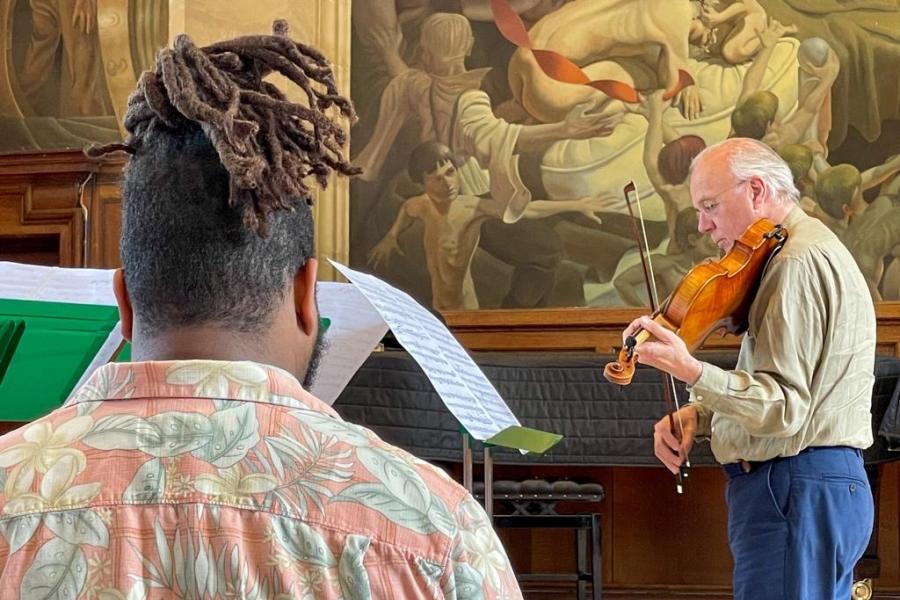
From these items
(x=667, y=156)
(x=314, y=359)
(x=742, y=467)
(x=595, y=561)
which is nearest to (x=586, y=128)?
(x=667, y=156)

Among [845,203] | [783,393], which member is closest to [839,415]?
[783,393]

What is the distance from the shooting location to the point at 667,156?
24.0 ft

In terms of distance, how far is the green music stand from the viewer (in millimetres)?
2504

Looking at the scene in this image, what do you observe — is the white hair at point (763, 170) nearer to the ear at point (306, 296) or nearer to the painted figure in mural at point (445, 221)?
the ear at point (306, 296)

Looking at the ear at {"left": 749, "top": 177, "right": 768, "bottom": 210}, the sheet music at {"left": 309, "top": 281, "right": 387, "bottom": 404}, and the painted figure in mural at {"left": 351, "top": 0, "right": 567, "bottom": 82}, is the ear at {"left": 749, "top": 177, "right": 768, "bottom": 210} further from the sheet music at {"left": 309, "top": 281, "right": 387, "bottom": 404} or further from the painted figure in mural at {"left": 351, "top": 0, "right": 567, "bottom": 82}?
the painted figure in mural at {"left": 351, "top": 0, "right": 567, "bottom": 82}

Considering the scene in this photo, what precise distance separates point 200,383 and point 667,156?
255 inches

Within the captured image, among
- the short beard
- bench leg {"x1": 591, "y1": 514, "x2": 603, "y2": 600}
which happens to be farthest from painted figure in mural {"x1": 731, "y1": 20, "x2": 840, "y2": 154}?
the short beard

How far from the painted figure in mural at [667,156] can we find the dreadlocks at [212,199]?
624 cm

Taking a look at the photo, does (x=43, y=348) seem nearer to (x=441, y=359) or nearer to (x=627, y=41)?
(x=441, y=359)

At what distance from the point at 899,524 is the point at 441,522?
19.3 ft

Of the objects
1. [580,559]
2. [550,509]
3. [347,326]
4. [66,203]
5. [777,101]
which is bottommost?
[580,559]

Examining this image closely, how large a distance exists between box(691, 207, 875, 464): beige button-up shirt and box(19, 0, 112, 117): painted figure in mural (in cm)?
569

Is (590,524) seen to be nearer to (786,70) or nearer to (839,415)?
(839,415)

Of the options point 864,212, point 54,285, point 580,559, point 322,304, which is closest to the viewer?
point 54,285
